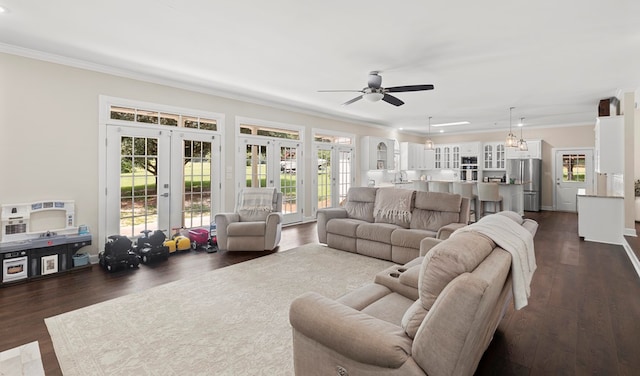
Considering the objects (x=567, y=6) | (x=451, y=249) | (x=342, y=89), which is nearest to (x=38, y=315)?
(x=451, y=249)

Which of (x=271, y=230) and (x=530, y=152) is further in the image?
(x=530, y=152)

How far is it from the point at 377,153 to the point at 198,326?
299 inches

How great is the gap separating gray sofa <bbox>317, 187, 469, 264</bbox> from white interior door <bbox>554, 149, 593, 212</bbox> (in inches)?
292

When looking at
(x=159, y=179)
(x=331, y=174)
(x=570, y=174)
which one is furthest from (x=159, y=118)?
(x=570, y=174)

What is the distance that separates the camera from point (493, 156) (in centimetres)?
1053

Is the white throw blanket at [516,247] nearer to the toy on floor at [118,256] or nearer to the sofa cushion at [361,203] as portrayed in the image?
the sofa cushion at [361,203]

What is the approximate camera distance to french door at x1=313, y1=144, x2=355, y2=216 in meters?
7.86

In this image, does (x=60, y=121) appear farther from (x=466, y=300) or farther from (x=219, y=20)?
(x=466, y=300)

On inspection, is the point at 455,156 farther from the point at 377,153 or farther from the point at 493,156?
the point at 377,153

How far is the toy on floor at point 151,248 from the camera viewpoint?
14.3ft

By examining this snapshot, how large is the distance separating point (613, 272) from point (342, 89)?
15.4 ft

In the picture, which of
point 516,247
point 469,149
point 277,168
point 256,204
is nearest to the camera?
point 516,247

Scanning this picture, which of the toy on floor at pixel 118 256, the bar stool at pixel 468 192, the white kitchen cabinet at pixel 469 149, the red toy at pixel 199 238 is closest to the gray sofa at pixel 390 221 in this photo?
the red toy at pixel 199 238

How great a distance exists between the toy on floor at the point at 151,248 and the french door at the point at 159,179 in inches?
19.4
